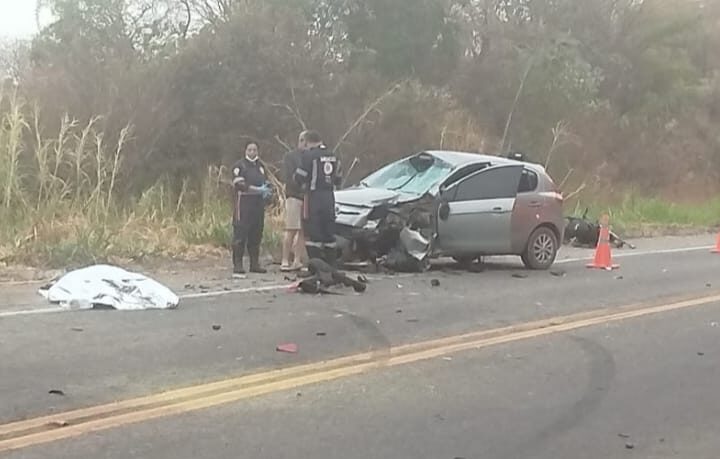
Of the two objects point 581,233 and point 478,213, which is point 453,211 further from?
point 581,233

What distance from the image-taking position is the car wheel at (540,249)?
48.5 ft

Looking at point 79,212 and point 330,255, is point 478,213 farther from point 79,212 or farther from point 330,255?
point 79,212

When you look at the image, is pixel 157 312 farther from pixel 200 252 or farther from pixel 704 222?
pixel 704 222

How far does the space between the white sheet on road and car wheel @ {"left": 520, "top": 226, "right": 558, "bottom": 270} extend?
5724mm

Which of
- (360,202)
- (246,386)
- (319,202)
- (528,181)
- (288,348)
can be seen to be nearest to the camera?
(246,386)

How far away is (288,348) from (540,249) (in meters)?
7.25

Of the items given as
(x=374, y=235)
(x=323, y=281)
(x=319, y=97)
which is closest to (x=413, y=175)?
(x=374, y=235)

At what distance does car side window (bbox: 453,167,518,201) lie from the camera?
14.2 m

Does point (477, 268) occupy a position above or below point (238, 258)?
below

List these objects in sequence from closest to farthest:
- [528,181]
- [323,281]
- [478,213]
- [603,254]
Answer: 1. [323,281]
2. [478,213]
3. [528,181]
4. [603,254]

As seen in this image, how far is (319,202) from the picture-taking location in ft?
42.1

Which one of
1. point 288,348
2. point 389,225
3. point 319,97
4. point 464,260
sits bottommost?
point 464,260

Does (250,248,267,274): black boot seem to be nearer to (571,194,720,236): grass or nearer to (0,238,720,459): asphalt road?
(0,238,720,459): asphalt road

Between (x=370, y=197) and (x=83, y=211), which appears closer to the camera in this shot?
(x=370, y=197)
